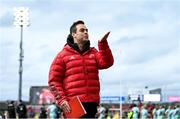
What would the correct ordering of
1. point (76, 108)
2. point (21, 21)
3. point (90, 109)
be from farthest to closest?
point (21, 21) → point (90, 109) → point (76, 108)

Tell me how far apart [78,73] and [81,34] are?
43 cm

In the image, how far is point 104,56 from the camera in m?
6.62

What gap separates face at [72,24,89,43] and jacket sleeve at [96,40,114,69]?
179mm

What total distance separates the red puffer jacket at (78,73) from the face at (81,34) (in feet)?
0.46

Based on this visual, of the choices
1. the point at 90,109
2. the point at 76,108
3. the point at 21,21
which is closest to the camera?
the point at 76,108

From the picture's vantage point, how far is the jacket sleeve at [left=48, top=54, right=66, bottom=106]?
650 cm

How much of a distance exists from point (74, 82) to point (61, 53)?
38 cm

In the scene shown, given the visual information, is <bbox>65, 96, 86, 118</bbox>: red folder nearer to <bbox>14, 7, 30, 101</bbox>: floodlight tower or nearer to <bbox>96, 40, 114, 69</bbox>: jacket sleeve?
<bbox>96, 40, 114, 69</bbox>: jacket sleeve

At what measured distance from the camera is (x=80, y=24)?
664 cm

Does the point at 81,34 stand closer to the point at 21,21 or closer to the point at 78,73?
the point at 78,73

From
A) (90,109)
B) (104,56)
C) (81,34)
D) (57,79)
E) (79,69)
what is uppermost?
(81,34)

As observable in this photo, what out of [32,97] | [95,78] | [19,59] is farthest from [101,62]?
[32,97]

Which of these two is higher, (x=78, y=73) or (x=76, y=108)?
(x=78, y=73)

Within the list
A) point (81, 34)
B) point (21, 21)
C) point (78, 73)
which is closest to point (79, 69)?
point (78, 73)
